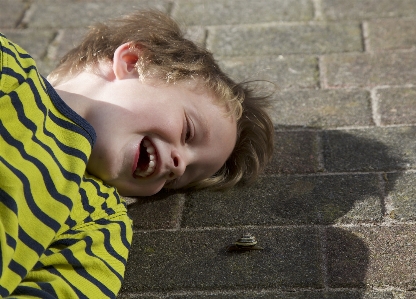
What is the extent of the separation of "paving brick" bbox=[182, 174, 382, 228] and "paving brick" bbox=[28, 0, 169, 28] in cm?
177

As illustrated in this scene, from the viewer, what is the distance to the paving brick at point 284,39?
137 inches

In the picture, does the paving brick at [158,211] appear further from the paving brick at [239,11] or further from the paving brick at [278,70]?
the paving brick at [239,11]

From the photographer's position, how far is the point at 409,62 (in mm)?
3273

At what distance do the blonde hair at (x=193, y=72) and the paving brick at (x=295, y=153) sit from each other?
0.06 m

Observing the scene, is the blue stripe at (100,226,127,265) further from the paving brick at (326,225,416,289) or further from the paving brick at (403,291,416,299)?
the paving brick at (403,291,416,299)

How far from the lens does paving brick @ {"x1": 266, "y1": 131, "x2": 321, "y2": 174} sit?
260 centimetres

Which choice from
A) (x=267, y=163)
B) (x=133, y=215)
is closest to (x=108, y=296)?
(x=133, y=215)

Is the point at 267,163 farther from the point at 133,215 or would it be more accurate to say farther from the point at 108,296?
the point at 108,296

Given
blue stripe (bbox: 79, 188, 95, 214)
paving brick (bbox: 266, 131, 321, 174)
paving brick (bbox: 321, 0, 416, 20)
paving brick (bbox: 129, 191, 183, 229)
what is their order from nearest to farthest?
blue stripe (bbox: 79, 188, 95, 214), paving brick (bbox: 129, 191, 183, 229), paving brick (bbox: 266, 131, 321, 174), paving brick (bbox: 321, 0, 416, 20)

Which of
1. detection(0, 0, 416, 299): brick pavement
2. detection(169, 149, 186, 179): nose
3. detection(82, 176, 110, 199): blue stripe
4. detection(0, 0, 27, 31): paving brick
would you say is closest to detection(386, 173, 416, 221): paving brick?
detection(0, 0, 416, 299): brick pavement

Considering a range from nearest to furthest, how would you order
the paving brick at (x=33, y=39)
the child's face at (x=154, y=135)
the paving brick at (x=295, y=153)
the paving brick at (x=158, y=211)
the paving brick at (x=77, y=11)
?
the child's face at (x=154, y=135) → the paving brick at (x=158, y=211) → the paving brick at (x=295, y=153) → the paving brick at (x=33, y=39) → the paving brick at (x=77, y=11)

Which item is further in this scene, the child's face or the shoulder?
the child's face

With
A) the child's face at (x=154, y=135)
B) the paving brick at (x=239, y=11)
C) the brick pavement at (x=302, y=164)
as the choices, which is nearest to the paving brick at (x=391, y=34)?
the brick pavement at (x=302, y=164)

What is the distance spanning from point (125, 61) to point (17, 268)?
37.7 inches
